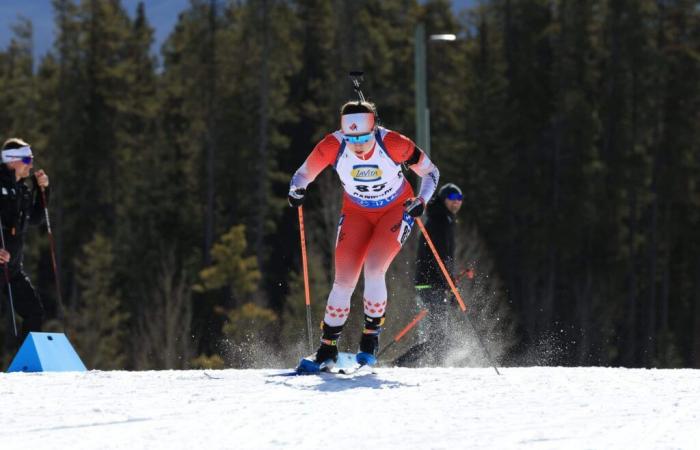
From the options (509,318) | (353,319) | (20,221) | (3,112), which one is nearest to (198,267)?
(3,112)

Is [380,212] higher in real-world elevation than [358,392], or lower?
higher

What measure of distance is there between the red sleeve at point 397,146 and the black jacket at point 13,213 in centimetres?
280

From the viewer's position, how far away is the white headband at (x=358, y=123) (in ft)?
22.5

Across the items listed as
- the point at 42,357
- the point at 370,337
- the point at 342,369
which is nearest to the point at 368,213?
the point at 370,337

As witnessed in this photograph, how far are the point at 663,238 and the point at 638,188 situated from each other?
2410 mm

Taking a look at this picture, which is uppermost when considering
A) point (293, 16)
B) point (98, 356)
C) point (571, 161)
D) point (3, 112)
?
point (293, 16)

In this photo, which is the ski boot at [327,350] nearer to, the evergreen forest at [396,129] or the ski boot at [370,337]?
the ski boot at [370,337]

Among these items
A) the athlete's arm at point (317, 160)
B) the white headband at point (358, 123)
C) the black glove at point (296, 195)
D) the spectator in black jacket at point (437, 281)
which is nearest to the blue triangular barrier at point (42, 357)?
the black glove at point (296, 195)

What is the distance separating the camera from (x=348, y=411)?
506 cm

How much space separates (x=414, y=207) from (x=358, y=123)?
0.67 metres

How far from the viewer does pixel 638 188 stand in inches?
1714

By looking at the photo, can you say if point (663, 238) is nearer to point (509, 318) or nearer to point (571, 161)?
point (571, 161)

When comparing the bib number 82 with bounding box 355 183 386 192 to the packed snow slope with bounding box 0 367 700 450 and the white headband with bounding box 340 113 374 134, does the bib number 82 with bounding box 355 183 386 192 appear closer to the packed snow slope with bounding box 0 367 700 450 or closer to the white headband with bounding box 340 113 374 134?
the white headband with bounding box 340 113 374 134

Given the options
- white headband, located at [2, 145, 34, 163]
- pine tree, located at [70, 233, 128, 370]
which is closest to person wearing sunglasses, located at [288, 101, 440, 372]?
white headband, located at [2, 145, 34, 163]
